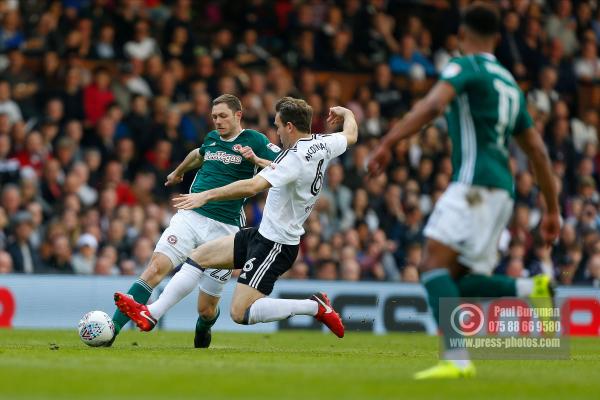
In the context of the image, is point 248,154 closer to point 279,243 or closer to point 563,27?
point 279,243

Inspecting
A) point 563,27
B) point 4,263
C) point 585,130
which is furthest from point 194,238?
point 563,27

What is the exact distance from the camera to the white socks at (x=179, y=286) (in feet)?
37.4

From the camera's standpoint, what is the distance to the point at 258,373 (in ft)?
27.9

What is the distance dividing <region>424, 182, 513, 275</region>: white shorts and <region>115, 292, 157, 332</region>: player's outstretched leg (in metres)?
3.61

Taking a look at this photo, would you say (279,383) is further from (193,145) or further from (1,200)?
(193,145)

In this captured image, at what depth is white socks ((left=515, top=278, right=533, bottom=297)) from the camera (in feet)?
27.2

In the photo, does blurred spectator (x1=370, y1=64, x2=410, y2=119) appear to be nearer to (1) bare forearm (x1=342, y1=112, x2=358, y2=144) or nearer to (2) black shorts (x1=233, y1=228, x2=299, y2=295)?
(1) bare forearm (x1=342, y1=112, x2=358, y2=144)

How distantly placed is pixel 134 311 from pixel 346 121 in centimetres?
268

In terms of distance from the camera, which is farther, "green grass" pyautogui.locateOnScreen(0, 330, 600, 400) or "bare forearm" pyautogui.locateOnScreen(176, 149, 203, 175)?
"bare forearm" pyautogui.locateOnScreen(176, 149, 203, 175)

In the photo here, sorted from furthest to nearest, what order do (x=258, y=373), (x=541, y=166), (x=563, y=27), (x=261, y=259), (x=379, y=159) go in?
(x=563, y=27)
(x=261, y=259)
(x=541, y=166)
(x=258, y=373)
(x=379, y=159)

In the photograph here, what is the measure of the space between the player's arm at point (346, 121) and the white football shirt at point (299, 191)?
0.36 feet

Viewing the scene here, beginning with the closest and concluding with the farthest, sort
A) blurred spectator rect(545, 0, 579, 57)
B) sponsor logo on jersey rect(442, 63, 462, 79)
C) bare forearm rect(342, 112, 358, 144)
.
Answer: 1. sponsor logo on jersey rect(442, 63, 462, 79)
2. bare forearm rect(342, 112, 358, 144)
3. blurred spectator rect(545, 0, 579, 57)

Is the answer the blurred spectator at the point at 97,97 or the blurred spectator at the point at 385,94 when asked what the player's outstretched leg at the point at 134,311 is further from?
the blurred spectator at the point at 385,94

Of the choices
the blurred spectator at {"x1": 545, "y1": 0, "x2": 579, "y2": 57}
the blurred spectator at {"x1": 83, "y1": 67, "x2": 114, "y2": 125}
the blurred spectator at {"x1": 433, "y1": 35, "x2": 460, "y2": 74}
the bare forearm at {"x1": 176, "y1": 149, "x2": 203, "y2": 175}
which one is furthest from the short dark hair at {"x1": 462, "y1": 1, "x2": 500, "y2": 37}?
the blurred spectator at {"x1": 545, "y1": 0, "x2": 579, "y2": 57}
